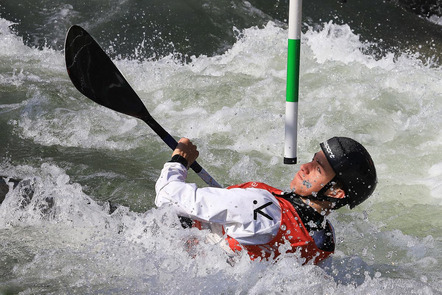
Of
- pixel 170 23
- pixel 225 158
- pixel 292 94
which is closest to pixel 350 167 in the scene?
pixel 292 94

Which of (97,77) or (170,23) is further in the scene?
(170,23)

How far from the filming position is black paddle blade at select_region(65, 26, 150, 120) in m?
3.69

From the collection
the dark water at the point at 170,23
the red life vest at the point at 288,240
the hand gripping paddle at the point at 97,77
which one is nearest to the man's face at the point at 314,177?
the red life vest at the point at 288,240

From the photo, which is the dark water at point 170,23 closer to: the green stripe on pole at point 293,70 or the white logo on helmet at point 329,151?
the green stripe on pole at point 293,70

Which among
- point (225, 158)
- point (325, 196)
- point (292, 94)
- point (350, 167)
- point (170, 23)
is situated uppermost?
point (350, 167)

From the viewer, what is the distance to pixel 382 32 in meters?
10.4

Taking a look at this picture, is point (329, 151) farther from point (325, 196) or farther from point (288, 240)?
point (288, 240)

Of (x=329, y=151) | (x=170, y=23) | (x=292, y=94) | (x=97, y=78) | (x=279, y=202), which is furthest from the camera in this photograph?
(x=170, y=23)

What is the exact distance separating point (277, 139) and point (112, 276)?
2906 millimetres

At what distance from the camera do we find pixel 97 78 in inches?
149

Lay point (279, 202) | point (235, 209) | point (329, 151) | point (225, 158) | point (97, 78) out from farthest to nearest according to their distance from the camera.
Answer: point (225, 158)
point (97, 78)
point (329, 151)
point (279, 202)
point (235, 209)

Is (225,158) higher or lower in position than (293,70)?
lower

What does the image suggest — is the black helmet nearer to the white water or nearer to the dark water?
the white water

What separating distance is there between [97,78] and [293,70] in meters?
1.17
